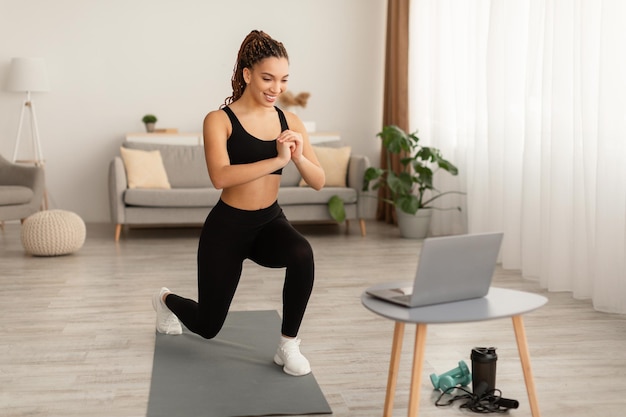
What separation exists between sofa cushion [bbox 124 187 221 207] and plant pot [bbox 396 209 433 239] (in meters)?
1.51

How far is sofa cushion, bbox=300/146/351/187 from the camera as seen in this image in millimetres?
7117

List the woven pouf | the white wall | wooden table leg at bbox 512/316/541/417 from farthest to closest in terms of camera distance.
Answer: the white wall < the woven pouf < wooden table leg at bbox 512/316/541/417

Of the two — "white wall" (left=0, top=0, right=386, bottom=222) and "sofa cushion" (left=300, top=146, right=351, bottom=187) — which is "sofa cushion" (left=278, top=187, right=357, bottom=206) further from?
"white wall" (left=0, top=0, right=386, bottom=222)

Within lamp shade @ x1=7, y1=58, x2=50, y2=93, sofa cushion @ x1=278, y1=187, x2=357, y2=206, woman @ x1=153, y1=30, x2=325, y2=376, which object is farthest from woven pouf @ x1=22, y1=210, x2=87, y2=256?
woman @ x1=153, y1=30, x2=325, y2=376

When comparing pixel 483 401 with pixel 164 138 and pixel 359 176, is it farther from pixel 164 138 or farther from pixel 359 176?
pixel 164 138

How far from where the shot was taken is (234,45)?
8.01 metres

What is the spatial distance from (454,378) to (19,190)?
4.55 m

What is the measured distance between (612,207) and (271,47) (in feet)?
6.93

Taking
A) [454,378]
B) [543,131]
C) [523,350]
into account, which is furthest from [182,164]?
[523,350]

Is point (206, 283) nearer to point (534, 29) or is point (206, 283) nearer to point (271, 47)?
point (271, 47)

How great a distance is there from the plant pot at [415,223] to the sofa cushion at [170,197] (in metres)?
1.51

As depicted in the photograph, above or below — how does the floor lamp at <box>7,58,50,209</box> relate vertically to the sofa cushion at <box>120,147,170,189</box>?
above

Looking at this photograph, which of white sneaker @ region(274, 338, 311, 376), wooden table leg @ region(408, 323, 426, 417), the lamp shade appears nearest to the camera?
wooden table leg @ region(408, 323, 426, 417)

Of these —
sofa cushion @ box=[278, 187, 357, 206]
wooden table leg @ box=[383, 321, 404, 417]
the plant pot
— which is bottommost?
the plant pot
